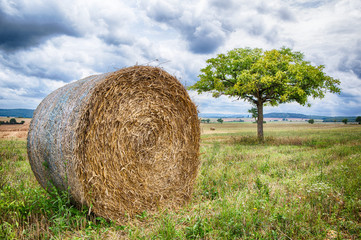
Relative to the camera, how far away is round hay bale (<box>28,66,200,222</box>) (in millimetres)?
4160

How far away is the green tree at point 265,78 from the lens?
61.0ft

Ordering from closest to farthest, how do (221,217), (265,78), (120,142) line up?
(221,217)
(120,142)
(265,78)

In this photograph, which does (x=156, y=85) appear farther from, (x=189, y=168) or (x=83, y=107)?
(x=189, y=168)

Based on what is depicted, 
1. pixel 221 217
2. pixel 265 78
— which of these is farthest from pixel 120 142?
pixel 265 78

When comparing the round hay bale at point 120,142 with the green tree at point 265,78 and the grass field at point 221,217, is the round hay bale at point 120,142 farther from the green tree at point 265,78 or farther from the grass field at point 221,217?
the green tree at point 265,78

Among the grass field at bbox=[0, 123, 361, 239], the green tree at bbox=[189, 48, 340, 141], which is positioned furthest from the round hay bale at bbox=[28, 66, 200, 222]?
the green tree at bbox=[189, 48, 340, 141]

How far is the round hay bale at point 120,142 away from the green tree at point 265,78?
13885 millimetres

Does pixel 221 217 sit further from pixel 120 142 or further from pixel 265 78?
pixel 265 78

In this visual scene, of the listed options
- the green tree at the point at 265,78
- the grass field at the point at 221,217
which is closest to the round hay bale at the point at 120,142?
the grass field at the point at 221,217

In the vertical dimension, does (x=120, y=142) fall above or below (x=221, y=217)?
above

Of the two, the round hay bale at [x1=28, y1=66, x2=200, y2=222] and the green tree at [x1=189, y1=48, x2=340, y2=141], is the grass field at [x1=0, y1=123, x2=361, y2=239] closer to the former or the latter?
the round hay bale at [x1=28, y1=66, x2=200, y2=222]

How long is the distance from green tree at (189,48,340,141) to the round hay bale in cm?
1389

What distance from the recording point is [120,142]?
471 cm

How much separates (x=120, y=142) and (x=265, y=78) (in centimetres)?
1547
